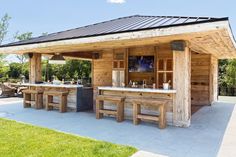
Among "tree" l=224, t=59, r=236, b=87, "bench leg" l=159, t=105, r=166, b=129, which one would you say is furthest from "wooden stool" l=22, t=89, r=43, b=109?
"tree" l=224, t=59, r=236, b=87

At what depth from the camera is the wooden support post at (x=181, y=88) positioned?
580 cm

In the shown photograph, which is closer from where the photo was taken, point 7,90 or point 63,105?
point 63,105

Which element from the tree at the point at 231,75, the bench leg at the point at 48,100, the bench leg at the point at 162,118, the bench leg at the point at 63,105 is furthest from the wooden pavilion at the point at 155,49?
the tree at the point at 231,75

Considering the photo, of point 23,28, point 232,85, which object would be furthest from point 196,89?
point 23,28

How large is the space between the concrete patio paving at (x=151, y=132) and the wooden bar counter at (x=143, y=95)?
47 centimetres

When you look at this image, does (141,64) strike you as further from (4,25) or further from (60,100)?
(4,25)

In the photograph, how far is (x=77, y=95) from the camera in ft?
26.8

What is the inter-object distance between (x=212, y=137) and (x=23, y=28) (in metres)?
28.1

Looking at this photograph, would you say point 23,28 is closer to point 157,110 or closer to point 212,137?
point 157,110

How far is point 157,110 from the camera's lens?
622 centimetres

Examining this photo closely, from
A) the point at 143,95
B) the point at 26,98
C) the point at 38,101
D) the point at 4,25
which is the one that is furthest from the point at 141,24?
the point at 4,25

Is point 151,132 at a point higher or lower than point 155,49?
lower

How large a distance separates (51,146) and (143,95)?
3.17m

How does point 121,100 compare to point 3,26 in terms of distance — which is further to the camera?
point 3,26
